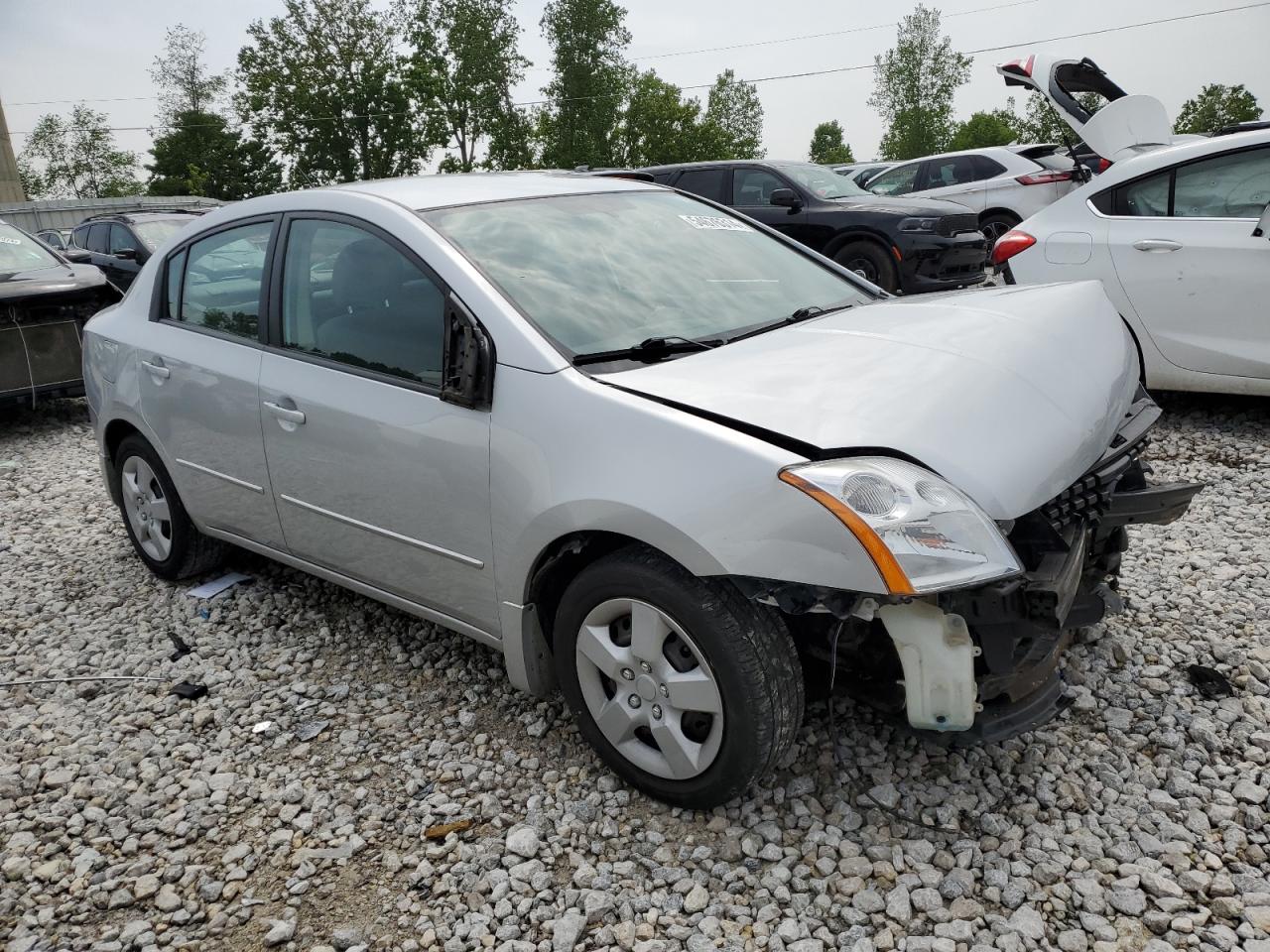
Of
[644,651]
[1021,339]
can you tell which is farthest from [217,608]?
[1021,339]

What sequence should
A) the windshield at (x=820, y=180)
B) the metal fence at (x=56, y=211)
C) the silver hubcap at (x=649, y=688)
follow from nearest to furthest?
the silver hubcap at (x=649, y=688) < the windshield at (x=820, y=180) < the metal fence at (x=56, y=211)

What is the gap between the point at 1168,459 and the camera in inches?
210

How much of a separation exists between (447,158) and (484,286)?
196 feet

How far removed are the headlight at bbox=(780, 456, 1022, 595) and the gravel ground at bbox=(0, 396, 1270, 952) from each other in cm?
82

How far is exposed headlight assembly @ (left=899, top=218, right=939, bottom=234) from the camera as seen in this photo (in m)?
9.75

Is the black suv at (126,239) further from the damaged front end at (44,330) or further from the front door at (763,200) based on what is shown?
the front door at (763,200)

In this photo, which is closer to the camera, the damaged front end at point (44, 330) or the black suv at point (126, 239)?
the damaged front end at point (44, 330)

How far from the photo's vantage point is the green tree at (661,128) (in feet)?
188

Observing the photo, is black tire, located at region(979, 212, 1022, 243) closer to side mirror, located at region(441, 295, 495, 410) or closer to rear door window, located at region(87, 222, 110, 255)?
rear door window, located at region(87, 222, 110, 255)

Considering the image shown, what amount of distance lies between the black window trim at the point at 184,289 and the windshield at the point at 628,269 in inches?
32.3

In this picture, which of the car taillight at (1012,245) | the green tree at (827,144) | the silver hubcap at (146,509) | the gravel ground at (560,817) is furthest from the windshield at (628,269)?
the green tree at (827,144)

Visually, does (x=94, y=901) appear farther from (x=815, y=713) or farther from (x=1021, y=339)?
(x=1021, y=339)

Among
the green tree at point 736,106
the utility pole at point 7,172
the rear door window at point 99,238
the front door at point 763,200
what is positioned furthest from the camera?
the green tree at point 736,106

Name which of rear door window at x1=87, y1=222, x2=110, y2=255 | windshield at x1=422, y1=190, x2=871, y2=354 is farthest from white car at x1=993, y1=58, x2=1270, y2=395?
rear door window at x1=87, y1=222, x2=110, y2=255
